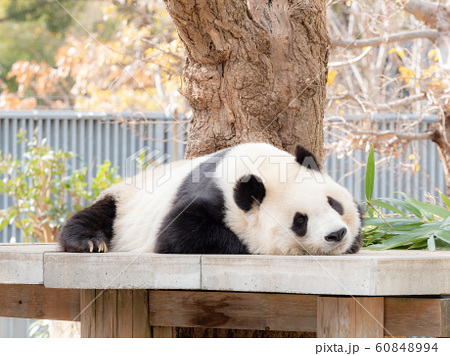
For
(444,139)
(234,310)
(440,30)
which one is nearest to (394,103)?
(444,139)

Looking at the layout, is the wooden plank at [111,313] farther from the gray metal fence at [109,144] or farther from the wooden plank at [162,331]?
the gray metal fence at [109,144]

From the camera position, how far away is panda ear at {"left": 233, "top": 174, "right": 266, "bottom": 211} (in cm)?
247

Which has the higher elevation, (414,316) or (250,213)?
(250,213)

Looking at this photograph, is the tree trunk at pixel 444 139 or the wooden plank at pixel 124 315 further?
the tree trunk at pixel 444 139

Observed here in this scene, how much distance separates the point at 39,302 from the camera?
292 centimetres

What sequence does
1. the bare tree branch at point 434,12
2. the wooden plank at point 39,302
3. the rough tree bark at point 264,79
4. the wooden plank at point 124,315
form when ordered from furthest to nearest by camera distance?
the bare tree branch at point 434,12
the rough tree bark at point 264,79
the wooden plank at point 39,302
the wooden plank at point 124,315

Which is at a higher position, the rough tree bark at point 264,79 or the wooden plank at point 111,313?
the rough tree bark at point 264,79

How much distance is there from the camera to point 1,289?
9.75ft

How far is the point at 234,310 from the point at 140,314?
0.40 meters

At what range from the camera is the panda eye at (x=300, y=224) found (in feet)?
7.93

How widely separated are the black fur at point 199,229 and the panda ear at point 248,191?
11 cm

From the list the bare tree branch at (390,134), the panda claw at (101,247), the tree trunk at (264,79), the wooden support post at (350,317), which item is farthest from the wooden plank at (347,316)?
the bare tree branch at (390,134)

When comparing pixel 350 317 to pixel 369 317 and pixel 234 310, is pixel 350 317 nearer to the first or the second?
pixel 369 317

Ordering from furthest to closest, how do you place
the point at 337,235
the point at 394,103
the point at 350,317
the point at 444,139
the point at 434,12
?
the point at 434,12 → the point at 394,103 → the point at 444,139 → the point at 337,235 → the point at 350,317
